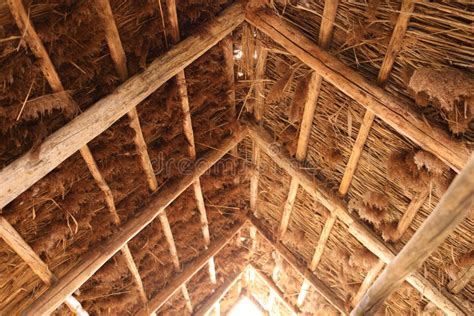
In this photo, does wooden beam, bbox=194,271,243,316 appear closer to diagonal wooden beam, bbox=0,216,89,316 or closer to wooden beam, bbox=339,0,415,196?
diagonal wooden beam, bbox=0,216,89,316

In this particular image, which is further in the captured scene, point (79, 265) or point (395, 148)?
point (79, 265)

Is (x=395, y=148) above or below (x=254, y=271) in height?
below

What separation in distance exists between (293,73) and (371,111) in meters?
0.65

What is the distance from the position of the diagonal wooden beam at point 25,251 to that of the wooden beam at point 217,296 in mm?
2042

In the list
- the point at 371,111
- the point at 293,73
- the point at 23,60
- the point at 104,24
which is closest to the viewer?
the point at 23,60

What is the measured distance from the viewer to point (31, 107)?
6.92 feet

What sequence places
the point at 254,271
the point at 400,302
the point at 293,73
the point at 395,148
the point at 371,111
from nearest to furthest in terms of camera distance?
1. the point at 371,111
2. the point at 395,148
3. the point at 293,73
4. the point at 400,302
5. the point at 254,271

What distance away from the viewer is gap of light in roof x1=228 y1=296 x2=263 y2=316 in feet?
18.8

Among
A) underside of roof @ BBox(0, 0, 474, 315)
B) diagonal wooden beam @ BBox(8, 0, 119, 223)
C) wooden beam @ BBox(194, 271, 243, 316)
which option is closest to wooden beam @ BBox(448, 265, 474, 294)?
underside of roof @ BBox(0, 0, 474, 315)

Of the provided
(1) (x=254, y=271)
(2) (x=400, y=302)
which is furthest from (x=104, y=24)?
(1) (x=254, y=271)

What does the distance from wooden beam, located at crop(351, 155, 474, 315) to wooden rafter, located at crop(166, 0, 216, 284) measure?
1690mm

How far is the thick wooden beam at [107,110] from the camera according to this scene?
6.88ft

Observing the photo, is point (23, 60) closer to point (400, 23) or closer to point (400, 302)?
point (400, 23)

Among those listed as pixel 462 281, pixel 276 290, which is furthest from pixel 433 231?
pixel 276 290
